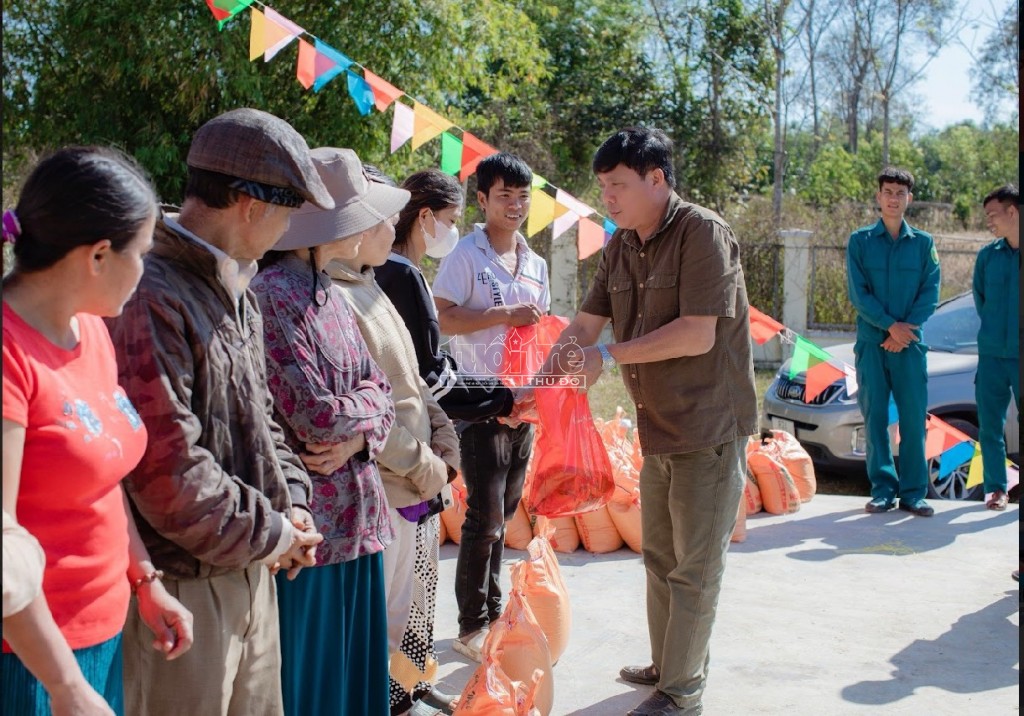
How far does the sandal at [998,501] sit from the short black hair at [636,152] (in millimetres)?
4247

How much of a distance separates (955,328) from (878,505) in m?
2.29

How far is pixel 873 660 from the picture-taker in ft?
14.1

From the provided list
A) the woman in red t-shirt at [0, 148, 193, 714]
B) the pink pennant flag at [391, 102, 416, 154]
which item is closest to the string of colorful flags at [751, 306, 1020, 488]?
the pink pennant flag at [391, 102, 416, 154]

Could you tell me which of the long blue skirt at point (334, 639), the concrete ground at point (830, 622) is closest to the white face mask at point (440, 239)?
the long blue skirt at point (334, 639)

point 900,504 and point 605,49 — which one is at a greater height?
point 605,49

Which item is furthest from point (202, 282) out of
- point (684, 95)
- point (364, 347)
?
point (684, 95)

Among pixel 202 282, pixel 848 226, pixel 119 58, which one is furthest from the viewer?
pixel 848 226

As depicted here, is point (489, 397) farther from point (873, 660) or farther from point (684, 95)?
point (684, 95)

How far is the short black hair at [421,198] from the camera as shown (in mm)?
3785

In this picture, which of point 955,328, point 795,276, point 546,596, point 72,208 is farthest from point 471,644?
point 795,276

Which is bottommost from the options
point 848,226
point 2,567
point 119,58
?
point 2,567

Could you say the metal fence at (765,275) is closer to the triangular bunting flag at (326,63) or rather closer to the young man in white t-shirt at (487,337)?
the triangular bunting flag at (326,63)

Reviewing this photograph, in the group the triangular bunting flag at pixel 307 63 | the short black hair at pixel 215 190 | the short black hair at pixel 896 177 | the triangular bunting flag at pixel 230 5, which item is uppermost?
the triangular bunting flag at pixel 230 5

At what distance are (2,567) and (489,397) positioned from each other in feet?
8.12
